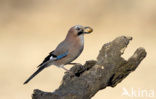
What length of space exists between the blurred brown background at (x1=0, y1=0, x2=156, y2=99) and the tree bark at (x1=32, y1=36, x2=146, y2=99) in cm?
875

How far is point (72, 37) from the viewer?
746cm

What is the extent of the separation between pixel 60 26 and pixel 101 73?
1420 cm

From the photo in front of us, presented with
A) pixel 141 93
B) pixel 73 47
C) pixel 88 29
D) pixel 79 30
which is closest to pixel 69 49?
pixel 73 47

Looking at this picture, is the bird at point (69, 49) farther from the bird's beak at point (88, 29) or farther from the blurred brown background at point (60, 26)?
the blurred brown background at point (60, 26)

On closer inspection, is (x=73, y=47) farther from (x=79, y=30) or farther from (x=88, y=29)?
(x=88, y=29)

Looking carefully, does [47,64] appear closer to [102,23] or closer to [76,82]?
[76,82]

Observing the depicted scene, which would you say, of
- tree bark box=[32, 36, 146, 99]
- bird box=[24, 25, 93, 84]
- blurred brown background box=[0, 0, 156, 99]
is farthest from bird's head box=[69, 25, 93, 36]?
blurred brown background box=[0, 0, 156, 99]

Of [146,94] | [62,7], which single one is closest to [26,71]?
[146,94]

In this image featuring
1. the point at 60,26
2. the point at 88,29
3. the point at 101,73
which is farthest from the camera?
the point at 60,26

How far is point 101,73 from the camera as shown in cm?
564

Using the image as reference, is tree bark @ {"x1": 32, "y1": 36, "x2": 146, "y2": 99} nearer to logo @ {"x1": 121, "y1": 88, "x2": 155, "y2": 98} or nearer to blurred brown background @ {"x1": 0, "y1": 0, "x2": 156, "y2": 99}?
logo @ {"x1": 121, "y1": 88, "x2": 155, "y2": 98}

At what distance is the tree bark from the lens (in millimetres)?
5441

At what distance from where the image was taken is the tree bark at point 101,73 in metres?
5.44

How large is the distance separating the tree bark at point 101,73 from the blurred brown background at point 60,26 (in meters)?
8.75
